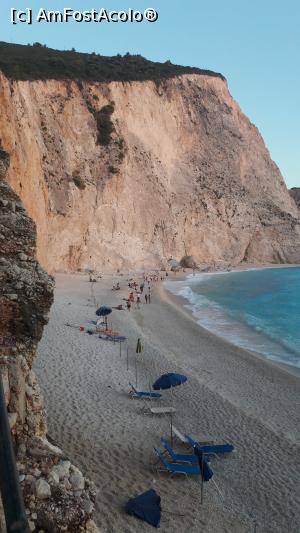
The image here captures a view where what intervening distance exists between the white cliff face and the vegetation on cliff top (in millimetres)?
1276

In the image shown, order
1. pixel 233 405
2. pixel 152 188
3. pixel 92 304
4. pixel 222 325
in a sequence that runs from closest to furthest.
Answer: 1. pixel 233 405
2. pixel 222 325
3. pixel 92 304
4. pixel 152 188

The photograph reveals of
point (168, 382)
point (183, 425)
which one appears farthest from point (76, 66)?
point (183, 425)

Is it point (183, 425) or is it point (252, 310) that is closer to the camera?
point (183, 425)

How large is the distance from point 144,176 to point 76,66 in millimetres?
13759

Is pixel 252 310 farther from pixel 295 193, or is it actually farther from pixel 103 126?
pixel 295 193

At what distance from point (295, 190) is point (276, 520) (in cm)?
12006

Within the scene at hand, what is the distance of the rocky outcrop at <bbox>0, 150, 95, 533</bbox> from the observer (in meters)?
3.74

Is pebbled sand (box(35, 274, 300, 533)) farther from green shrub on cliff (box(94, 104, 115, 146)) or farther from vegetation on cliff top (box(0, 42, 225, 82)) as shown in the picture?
green shrub on cliff (box(94, 104, 115, 146))

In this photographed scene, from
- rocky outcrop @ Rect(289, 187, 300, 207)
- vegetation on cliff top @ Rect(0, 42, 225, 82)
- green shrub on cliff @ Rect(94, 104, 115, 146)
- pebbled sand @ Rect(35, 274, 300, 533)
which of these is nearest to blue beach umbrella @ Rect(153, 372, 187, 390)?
pebbled sand @ Rect(35, 274, 300, 533)

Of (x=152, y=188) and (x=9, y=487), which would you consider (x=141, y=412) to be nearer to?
(x=9, y=487)

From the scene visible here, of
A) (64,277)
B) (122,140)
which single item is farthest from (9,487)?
(122,140)

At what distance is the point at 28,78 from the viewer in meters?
37.6

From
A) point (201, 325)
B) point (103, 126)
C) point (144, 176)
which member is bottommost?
point (201, 325)

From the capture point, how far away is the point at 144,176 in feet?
170
